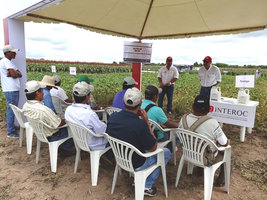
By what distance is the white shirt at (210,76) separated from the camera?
523 centimetres

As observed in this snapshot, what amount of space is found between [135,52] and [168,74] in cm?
137

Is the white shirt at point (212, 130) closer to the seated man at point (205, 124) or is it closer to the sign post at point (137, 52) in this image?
the seated man at point (205, 124)

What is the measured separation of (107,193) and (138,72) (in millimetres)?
4438

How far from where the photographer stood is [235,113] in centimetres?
411

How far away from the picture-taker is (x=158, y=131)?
2.81 meters

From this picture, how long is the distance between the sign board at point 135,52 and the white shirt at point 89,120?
155 inches

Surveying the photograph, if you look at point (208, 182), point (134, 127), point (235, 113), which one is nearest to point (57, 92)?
point (134, 127)

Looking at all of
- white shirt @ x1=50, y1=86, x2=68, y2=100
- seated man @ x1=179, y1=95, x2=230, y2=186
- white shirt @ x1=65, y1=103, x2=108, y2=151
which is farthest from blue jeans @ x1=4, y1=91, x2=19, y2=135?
seated man @ x1=179, y1=95, x2=230, y2=186

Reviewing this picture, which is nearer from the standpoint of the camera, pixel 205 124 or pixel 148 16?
pixel 205 124

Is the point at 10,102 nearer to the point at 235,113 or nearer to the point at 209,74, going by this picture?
the point at 235,113

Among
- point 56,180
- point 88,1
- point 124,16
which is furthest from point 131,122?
point 124,16

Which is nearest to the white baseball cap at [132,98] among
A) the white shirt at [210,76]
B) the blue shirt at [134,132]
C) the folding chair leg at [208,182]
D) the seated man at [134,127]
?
the seated man at [134,127]

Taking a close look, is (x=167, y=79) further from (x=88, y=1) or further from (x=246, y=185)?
(x=246, y=185)

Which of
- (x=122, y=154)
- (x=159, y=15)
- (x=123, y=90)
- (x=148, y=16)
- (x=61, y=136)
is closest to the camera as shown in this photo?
(x=122, y=154)
